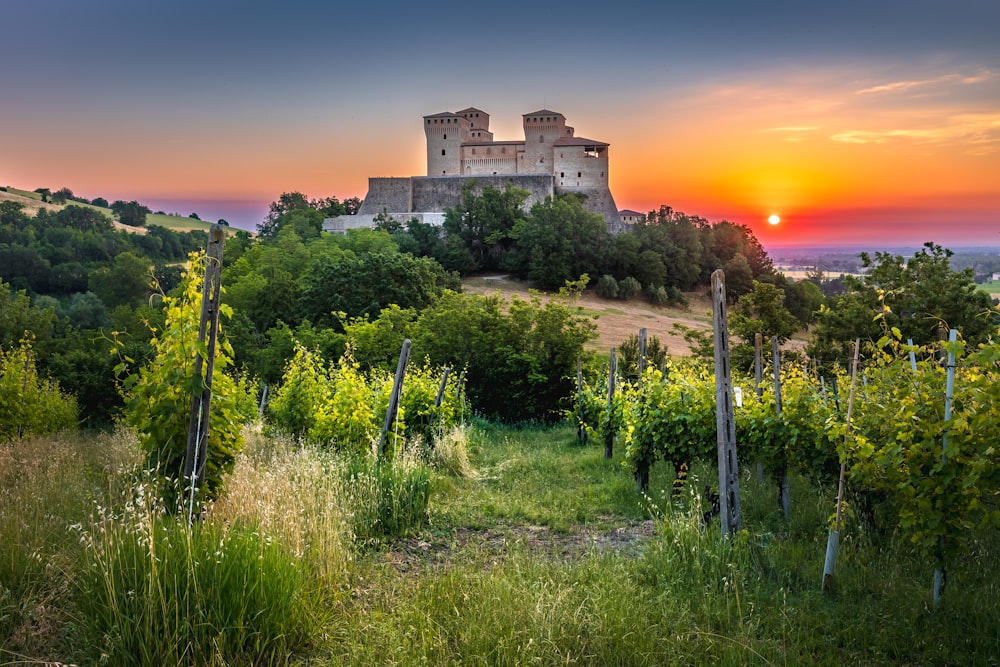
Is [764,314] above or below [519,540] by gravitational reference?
above

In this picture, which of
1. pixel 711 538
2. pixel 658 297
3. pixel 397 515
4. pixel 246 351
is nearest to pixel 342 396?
pixel 397 515

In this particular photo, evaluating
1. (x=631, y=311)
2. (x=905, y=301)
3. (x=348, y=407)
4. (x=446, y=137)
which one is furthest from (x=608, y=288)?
(x=348, y=407)

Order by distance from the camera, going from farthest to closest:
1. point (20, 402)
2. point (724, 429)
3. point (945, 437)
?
1. point (20, 402)
2. point (724, 429)
3. point (945, 437)

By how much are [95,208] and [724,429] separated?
89.9m

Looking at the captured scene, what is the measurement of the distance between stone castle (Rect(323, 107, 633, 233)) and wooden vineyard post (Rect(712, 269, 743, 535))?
4383 centimetres

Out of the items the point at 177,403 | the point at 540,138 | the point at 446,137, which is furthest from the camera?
the point at 446,137

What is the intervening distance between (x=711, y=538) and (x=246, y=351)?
2433 cm

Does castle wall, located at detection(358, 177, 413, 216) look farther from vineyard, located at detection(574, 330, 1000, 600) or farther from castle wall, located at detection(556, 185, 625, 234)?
vineyard, located at detection(574, 330, 1000, 600)

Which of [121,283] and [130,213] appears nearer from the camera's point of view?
[121,283]

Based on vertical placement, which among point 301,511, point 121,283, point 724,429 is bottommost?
point 301,511

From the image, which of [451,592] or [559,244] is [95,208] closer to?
[559,244]

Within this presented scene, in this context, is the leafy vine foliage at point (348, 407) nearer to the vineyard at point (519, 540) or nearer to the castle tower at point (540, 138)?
the vineyard at point (519, 540)

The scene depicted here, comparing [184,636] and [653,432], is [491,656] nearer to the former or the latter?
Result: [184,636]

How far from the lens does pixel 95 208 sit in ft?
265
